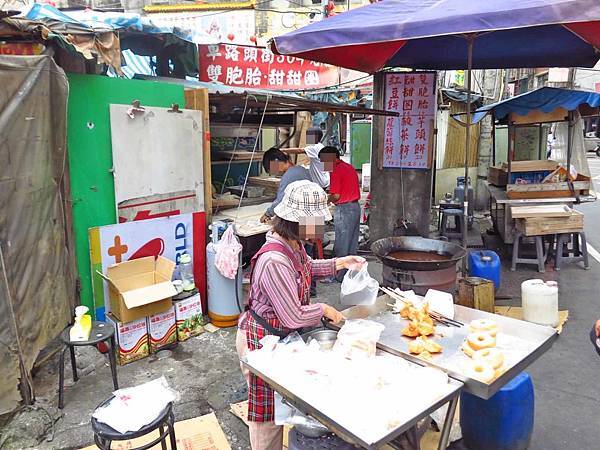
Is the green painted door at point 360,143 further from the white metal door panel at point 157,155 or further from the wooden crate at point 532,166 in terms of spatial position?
the white metal door panel at point 157,155

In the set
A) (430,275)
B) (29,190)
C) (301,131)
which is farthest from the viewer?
(301,131)

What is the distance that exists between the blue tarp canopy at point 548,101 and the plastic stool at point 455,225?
206 cm

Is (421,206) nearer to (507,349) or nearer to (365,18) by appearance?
(365,18)

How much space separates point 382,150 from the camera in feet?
29.8

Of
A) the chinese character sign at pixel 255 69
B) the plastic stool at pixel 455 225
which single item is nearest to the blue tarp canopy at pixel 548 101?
the plastic stool at pixel 455 225

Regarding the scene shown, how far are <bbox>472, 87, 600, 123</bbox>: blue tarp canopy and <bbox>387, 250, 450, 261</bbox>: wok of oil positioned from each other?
15.3 feet

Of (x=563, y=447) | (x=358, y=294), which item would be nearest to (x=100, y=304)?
(x=358, y=294)

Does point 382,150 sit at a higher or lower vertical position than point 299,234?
higher

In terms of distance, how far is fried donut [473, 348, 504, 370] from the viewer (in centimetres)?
240

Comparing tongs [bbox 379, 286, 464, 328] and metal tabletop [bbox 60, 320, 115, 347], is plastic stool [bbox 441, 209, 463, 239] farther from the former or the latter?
metal tabletop [bbox 60, 320, 115, 347]

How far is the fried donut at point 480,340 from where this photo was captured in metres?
2.60

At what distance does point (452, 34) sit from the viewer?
173 inches

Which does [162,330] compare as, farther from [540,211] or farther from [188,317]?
[540,211]

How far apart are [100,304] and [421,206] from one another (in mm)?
6238
